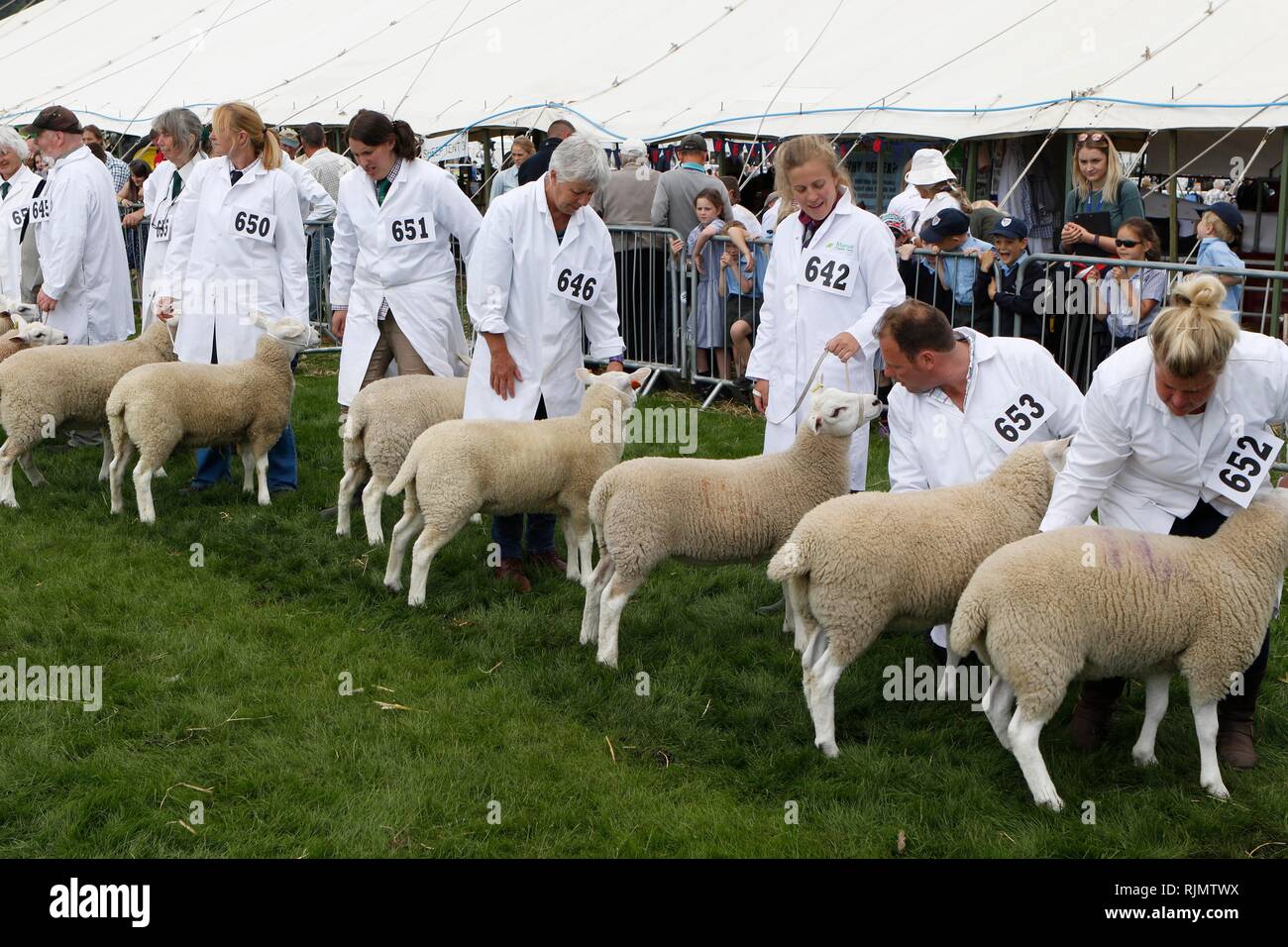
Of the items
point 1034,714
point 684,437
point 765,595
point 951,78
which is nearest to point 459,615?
point 765,595

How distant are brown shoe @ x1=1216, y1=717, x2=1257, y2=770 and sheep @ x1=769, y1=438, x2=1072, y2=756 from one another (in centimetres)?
94

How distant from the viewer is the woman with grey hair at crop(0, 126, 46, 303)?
884 centimetres

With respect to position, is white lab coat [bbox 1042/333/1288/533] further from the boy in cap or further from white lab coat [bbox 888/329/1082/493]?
the boy in cap

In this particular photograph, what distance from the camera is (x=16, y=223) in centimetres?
890

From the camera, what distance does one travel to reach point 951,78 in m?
12.0

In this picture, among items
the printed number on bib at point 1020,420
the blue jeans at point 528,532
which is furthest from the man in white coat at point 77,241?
the printed number on bib at point 1020,420

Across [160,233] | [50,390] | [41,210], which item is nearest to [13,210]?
[41,210]

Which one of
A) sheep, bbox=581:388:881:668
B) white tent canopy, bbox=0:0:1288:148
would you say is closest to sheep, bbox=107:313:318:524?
sheep, bbox=581:388:881:668

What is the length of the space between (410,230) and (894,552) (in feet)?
11.8

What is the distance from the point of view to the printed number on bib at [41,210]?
8641 mm

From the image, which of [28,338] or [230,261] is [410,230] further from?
[28,338]

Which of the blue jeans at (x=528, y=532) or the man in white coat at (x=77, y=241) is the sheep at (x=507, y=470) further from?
the man in white coat at (x=77, y=241)

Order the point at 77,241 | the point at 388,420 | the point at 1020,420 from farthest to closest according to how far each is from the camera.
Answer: the point at 77,241 → the point at 388,420 → the point at 1020,420

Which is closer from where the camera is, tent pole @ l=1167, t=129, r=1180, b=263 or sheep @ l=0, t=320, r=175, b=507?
sheep @ l=0, t=320, r=175, b=507
